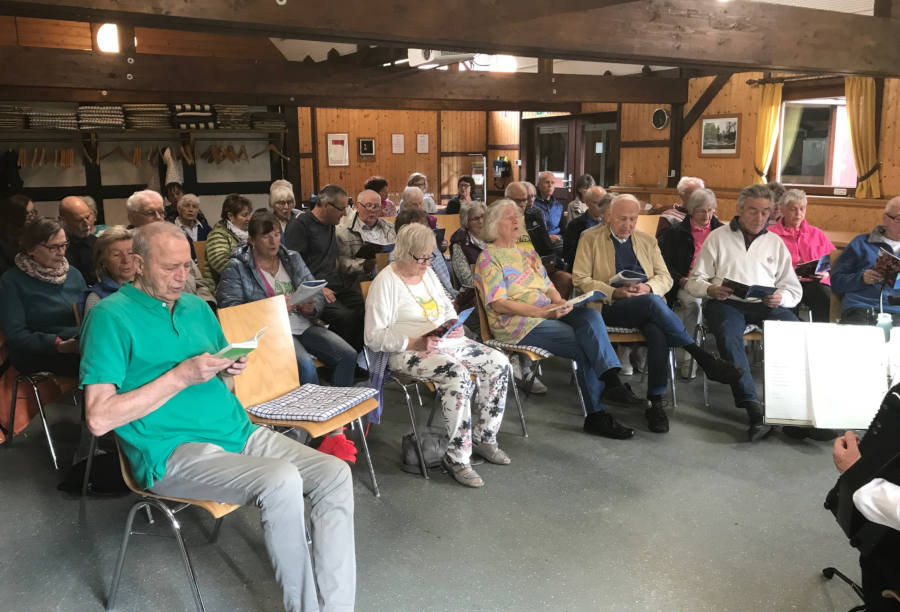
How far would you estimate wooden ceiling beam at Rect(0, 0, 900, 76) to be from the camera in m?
3.54

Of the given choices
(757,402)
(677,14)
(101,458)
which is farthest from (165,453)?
(677,14)

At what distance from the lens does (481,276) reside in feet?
12.2

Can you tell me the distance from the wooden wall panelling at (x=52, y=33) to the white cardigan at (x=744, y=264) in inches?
342

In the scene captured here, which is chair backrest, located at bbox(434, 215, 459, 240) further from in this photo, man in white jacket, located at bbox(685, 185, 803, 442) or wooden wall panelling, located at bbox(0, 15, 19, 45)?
wooden wall panelling, located at bbox(0, 15, 19, 45)

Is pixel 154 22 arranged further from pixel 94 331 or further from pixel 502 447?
pixel 502 447

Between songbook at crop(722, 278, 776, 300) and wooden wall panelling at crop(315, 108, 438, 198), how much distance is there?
32.9 feet

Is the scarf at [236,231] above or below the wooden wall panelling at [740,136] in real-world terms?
below

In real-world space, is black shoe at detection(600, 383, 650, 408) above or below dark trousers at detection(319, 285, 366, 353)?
below

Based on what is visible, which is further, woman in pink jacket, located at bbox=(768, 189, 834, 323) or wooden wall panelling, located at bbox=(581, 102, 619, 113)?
wooden wall panelling, located at bbox=(581, 102, 619, 113)

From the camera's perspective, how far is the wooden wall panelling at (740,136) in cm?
922

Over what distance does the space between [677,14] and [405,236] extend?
301 cm

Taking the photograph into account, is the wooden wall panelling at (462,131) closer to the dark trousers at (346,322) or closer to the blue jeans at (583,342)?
the dark trousers at (346,322)

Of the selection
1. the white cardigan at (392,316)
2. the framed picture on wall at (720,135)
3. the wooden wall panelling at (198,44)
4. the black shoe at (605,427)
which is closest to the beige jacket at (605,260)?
the black shoe at (605,427)

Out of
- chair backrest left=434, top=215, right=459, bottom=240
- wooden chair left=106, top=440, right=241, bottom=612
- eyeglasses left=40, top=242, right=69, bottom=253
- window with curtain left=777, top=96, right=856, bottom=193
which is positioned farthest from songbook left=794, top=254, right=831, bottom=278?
window with curtain left=777, top=96, right=856, bottom=193
